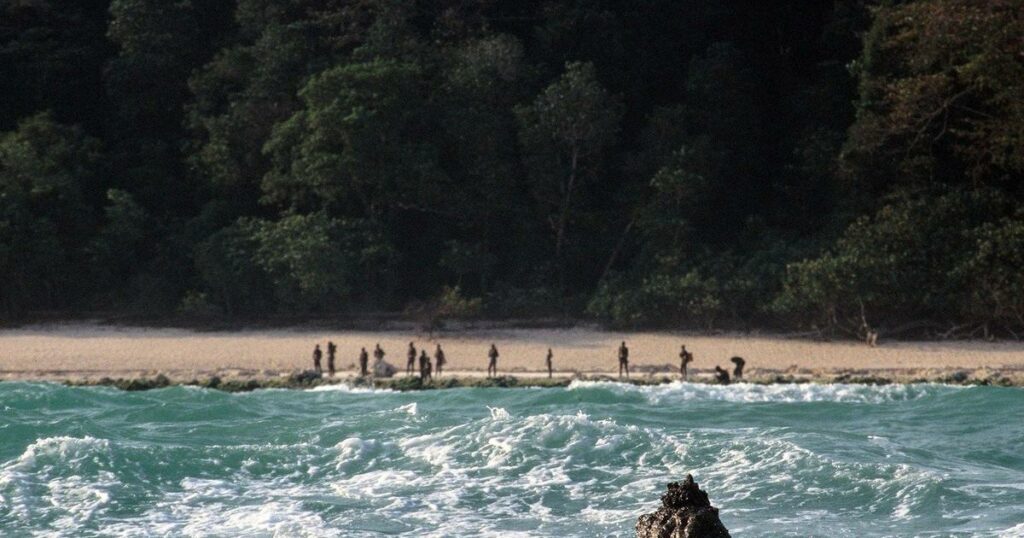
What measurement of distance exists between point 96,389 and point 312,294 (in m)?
7.28

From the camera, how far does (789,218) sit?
3931cm

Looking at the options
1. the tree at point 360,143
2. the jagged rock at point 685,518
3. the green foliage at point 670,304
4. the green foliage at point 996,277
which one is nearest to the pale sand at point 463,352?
the green foliage at point 670,304

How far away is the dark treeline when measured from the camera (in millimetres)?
34688

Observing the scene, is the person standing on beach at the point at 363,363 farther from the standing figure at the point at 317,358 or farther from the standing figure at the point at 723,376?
the standing figure at the point at 723,376

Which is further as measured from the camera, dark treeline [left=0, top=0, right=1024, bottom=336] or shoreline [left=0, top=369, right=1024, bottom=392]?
dark treeline [left=0, top=0, right=1024, bottom=336]

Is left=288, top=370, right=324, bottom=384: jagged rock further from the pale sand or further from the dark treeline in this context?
the dark treeline

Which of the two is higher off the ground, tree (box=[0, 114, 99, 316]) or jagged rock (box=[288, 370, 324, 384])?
tree (box=[0, 114, 99, 316])

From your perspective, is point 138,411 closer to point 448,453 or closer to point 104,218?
point 448,453

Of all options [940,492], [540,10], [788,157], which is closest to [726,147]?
[788,157]

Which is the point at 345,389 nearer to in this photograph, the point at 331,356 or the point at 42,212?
the point at 331,356

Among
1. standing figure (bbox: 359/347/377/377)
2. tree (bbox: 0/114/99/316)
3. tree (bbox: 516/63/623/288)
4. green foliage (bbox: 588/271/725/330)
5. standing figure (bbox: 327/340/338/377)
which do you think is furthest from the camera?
tree (bbox: 516/63/623/288)

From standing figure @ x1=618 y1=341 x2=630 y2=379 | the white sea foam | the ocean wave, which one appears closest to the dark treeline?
standing figure @ x1=618 y1=341 x2=630 y2=379

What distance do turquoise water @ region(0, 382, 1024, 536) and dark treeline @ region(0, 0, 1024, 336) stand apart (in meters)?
6.66

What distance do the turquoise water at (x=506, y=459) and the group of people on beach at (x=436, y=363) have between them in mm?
883
